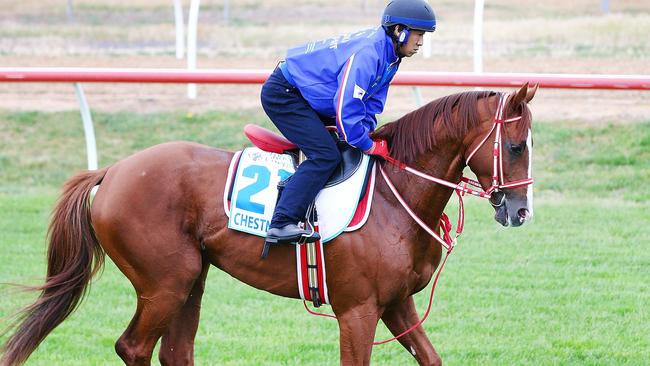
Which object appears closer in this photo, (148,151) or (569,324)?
(148,151)

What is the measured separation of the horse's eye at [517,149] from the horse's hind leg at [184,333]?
187cm

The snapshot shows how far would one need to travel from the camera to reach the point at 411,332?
5.58 metres

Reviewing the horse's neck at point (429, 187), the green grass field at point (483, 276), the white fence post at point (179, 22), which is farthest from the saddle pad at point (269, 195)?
the white fence post at point (179, 22)

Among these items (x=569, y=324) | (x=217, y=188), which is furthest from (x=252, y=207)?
(x=569, y=324)

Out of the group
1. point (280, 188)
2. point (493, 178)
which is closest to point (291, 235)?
point (280, 188)

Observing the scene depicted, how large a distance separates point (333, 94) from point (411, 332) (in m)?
1.39

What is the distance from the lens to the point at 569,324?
7.14 m

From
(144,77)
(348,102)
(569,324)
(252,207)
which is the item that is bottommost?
(569,324)

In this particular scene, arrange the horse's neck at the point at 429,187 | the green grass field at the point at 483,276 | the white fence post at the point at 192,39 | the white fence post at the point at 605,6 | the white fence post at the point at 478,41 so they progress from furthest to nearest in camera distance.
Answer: the white fence post at the point at 605,6 → the white fence post at the point at 192,39 → the white fence post at the point at 478,41 → the green grass field at the point at 483,276 → the horse's neck at the point at 429,187

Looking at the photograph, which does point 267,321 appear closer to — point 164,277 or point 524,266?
point 164,277

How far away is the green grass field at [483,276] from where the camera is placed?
21.8 feet

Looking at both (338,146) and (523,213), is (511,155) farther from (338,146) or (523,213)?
(338,146)

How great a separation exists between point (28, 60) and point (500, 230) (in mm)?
8659

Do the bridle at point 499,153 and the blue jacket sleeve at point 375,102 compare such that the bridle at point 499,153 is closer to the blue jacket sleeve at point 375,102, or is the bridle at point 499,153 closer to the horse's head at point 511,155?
the horse's head at point 511,155
